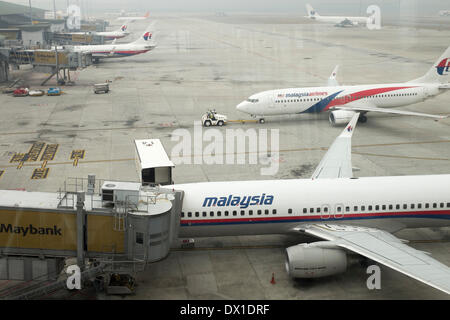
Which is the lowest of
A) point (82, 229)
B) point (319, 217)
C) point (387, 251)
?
point (387, 251)

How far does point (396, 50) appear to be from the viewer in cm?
12162

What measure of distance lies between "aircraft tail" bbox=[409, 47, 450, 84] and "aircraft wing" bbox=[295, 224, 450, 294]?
33694mm

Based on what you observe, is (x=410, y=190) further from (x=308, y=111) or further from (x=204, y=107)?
(x=204, y=107)

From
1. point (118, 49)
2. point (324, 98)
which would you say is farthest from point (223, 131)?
point (118, 49)

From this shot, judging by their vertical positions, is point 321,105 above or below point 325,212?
above

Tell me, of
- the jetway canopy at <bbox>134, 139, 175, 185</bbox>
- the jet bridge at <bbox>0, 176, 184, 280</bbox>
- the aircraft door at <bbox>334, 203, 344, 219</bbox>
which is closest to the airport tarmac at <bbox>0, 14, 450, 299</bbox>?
the aircraft door at <bbox>334, 203, 344, 219</bbox>

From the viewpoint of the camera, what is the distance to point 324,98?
170 ft

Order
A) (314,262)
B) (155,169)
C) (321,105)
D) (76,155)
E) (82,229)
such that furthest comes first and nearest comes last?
(321,105) < (76,155) < (155,169) < (314,262) < (82,229)

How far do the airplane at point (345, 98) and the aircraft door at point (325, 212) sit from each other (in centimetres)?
2738

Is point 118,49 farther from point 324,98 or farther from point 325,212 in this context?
point 325,212

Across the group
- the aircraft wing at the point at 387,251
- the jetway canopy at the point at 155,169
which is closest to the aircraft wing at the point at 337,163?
the aircraft wing at the point at 387,251

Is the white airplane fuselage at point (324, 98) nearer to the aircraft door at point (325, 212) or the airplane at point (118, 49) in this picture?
the aircraft door at point (325, 212)

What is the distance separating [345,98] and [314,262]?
32897 millimetres
